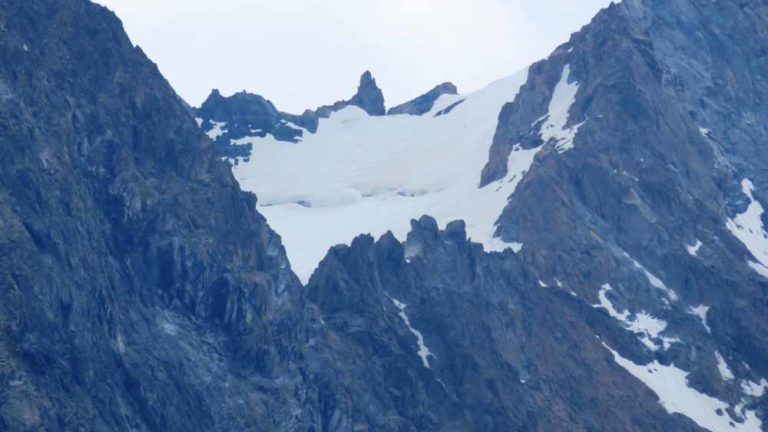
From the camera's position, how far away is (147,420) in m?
154

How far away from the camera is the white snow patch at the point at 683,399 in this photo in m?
193

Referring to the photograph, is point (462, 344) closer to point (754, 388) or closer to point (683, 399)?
point (683, 399)

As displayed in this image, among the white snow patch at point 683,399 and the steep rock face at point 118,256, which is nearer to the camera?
the steep rock face at point 118,256

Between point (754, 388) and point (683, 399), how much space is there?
777cm

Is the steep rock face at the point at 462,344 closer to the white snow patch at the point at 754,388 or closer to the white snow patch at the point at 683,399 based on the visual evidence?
the white snow patch at the point at 683,399

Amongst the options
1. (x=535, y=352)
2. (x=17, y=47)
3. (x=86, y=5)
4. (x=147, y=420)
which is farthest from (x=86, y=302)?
(x=535, y=352)

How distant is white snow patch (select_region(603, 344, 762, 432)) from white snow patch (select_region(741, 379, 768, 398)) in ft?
7.18

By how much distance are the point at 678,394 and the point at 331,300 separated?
97.6 ft

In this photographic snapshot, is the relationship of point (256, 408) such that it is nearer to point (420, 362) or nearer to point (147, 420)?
point (147, 420)

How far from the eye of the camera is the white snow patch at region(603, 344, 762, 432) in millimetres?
193000

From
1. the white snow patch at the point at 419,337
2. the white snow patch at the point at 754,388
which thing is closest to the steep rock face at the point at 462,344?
the white snow patch at the point at 419,337

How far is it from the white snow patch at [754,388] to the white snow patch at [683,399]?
2190mm

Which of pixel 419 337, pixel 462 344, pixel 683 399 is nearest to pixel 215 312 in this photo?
pixel 419 337

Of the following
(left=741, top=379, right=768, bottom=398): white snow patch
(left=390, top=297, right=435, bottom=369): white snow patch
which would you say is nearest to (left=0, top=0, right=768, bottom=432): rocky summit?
(left=741, top=379, right=768, bottom=398): white snow patch
